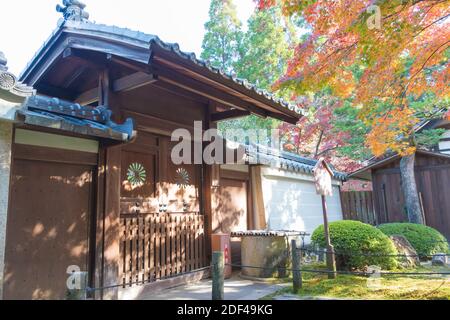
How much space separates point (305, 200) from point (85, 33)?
8800 mm

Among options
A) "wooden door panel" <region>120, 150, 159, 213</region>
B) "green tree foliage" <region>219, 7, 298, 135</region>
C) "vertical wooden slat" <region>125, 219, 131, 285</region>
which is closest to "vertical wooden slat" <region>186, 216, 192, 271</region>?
"wooden door panel" <region>120, 150, 159, 213</region>

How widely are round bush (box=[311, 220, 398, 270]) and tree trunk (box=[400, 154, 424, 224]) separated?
5.09 metres

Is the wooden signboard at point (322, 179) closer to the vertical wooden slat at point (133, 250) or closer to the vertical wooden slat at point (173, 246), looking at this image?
the vertical wooden slat at point (173, 246)

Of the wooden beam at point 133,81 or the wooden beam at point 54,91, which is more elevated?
the wooden beam at point 54,91

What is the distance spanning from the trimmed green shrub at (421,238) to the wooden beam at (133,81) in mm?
7811

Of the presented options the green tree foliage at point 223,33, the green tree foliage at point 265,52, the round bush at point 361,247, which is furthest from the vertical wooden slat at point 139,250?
the green tree foliage at point 223,33

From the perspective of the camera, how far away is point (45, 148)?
173 inches

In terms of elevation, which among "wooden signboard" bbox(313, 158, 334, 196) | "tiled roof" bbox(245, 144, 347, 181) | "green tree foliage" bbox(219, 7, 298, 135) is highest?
"green tree foliage" bbox(219, 7, 298, 135)

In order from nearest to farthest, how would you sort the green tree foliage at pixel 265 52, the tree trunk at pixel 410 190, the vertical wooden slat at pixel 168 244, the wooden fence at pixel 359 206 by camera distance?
the vertical wooden slat at pixel 168 244 < the tree trunk at pixel 410 190 < the wooden fence at pixel 359 206 < the green tree foliage at pixel 265 52

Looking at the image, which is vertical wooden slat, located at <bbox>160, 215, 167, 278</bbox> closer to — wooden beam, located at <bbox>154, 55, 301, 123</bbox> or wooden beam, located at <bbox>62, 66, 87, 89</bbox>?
wooden beam, located at <bbox>154, 55, 301, 123</bbox>

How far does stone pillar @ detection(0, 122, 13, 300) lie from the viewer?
353 cm

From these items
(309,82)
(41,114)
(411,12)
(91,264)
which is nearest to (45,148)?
(41,114)

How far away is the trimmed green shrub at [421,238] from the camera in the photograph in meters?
8.74

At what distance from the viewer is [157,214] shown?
591 cm
